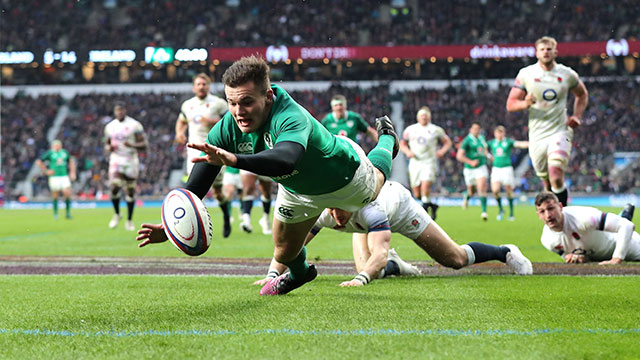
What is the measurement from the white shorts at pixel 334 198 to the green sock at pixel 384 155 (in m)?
0.22

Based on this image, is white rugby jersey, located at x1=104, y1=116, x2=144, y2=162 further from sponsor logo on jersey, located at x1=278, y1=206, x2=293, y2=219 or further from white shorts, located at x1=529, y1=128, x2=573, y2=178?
sponsor logo on jersey, located at x1=278, y1=206, x2=293, y2=219

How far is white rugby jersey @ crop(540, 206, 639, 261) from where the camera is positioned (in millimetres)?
7082

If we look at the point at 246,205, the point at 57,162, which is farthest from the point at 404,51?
the point at 246,205

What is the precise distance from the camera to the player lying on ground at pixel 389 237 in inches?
231

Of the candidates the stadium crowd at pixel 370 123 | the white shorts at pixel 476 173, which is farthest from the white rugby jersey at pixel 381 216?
the stadium crowd at pixel 370 123

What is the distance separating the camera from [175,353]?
3.26 meters

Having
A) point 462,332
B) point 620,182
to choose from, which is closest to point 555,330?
point 462,332

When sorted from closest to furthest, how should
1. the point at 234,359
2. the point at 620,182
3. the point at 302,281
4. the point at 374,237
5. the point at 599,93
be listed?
the point at 234,359, the point at 302,281, the point at 374,237, the point at 620,182, the point at 599,93

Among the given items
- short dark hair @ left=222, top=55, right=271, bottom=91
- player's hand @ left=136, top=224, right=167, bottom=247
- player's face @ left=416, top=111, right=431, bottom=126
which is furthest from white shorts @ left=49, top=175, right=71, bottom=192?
short dark hair @ left=222, top=55, right=271, bottom=91

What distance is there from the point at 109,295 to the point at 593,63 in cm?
3903

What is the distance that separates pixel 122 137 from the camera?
13.8m

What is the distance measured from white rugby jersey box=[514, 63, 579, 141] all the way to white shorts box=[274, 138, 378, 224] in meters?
5.11

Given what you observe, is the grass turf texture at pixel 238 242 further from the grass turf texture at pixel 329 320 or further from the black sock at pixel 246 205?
the grass turf texture at pixel 329 320

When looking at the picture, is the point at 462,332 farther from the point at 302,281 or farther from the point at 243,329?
the point at 302,281
